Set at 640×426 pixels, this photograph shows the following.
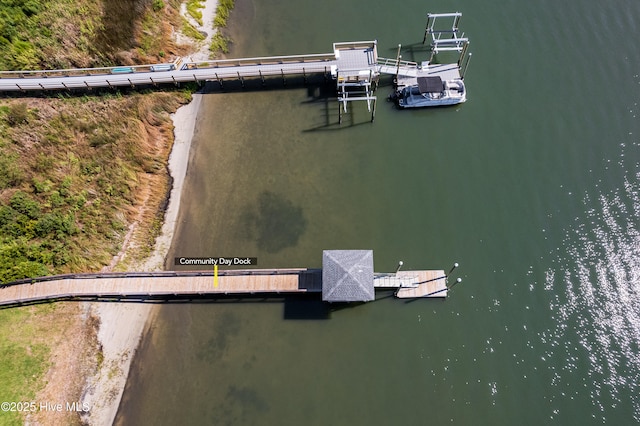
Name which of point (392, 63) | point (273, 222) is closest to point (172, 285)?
point (273, 222)

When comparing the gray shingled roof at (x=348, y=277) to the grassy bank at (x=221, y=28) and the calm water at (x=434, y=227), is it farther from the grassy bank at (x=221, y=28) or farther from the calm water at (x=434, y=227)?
the grassy bank at (x=221, y=28)

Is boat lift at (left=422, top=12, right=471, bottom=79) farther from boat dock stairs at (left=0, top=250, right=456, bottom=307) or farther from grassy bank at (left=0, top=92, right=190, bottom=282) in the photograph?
grassy bank at (left=0, top=92, right=190, bottom=282)

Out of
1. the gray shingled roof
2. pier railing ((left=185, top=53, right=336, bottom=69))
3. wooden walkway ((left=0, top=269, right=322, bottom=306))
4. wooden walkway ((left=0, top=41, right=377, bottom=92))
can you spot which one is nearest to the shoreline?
wooden walkway ((left=0, top=269, right=322, bottom=306))

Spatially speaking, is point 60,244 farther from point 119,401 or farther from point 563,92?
point 563,92

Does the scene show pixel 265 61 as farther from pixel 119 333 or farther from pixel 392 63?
pixel 119 333

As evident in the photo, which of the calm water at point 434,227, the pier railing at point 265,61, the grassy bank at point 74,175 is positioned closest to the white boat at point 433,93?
the calm water at point 434,227

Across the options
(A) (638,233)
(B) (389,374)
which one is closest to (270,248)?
(B) (389,374)
